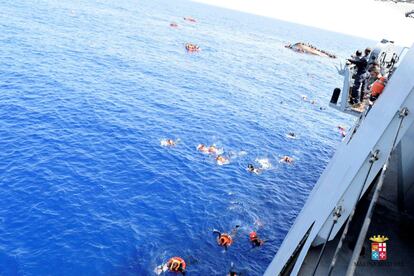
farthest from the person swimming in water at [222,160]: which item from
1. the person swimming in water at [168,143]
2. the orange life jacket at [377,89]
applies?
the orange life jacket at [377,89]

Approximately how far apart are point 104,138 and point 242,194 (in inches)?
563

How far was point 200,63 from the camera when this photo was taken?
231 feet

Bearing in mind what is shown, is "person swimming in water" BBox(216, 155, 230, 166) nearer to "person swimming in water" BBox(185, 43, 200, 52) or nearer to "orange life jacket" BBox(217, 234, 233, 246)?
"orange life jacket" BBox(217, 234, 233, 246)

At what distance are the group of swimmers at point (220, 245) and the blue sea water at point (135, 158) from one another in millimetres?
427

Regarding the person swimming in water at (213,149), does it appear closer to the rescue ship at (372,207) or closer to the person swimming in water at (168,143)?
the person swimming in water at (168,143)

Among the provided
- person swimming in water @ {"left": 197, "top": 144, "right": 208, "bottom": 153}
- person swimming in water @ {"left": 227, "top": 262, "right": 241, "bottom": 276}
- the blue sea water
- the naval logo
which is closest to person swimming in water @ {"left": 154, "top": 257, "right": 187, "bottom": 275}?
the blue sea water

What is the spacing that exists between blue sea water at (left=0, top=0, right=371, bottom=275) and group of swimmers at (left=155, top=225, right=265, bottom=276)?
43 centimetres

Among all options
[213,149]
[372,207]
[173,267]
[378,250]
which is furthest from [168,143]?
[372,207]

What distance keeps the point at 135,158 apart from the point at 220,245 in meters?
12.4

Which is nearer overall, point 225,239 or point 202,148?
point 225,239

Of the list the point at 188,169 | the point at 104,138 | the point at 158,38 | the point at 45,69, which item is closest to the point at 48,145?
the point at 104,138

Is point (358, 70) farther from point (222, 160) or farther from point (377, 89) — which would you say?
point (222, 160)

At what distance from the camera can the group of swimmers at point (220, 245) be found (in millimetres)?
18469

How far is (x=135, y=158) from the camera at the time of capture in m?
29.9
